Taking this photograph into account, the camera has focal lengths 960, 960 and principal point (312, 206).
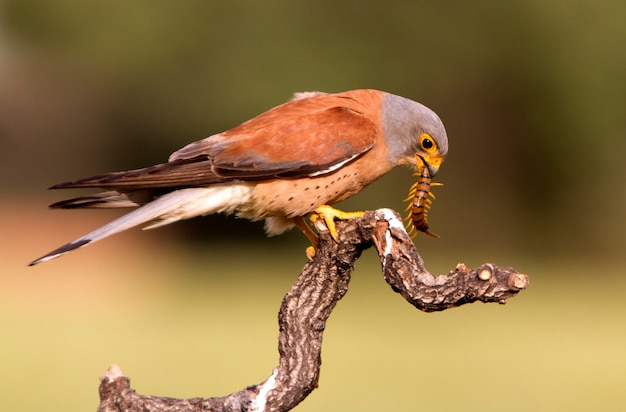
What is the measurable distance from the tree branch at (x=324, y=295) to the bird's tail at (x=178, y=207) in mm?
575

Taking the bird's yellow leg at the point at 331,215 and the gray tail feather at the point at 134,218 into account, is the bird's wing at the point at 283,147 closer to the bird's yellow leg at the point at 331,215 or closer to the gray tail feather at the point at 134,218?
the gray tail feather at the point at 134,218

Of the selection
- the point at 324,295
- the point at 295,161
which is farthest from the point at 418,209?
the point at 324,295

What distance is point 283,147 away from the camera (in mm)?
4992

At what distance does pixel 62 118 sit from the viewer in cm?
2200

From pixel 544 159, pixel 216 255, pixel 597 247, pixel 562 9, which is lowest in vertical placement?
pixel 216 255

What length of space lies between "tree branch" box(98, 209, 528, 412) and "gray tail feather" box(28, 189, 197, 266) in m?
0.68

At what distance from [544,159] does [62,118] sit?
10.8m

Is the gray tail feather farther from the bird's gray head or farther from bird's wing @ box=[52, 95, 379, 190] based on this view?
the bird's gray head

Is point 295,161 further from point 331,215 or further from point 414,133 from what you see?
point 414,133

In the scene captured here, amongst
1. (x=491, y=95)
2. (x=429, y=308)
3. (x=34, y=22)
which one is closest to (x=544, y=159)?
(x=491, y=95)

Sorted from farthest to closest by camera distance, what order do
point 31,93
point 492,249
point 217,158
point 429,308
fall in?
point 31,93, point 492,249, point 217,158, point 429,308

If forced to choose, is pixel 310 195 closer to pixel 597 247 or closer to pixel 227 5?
pixel 227 5

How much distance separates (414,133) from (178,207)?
53.9 inches

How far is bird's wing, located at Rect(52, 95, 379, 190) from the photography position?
16.0 ft
